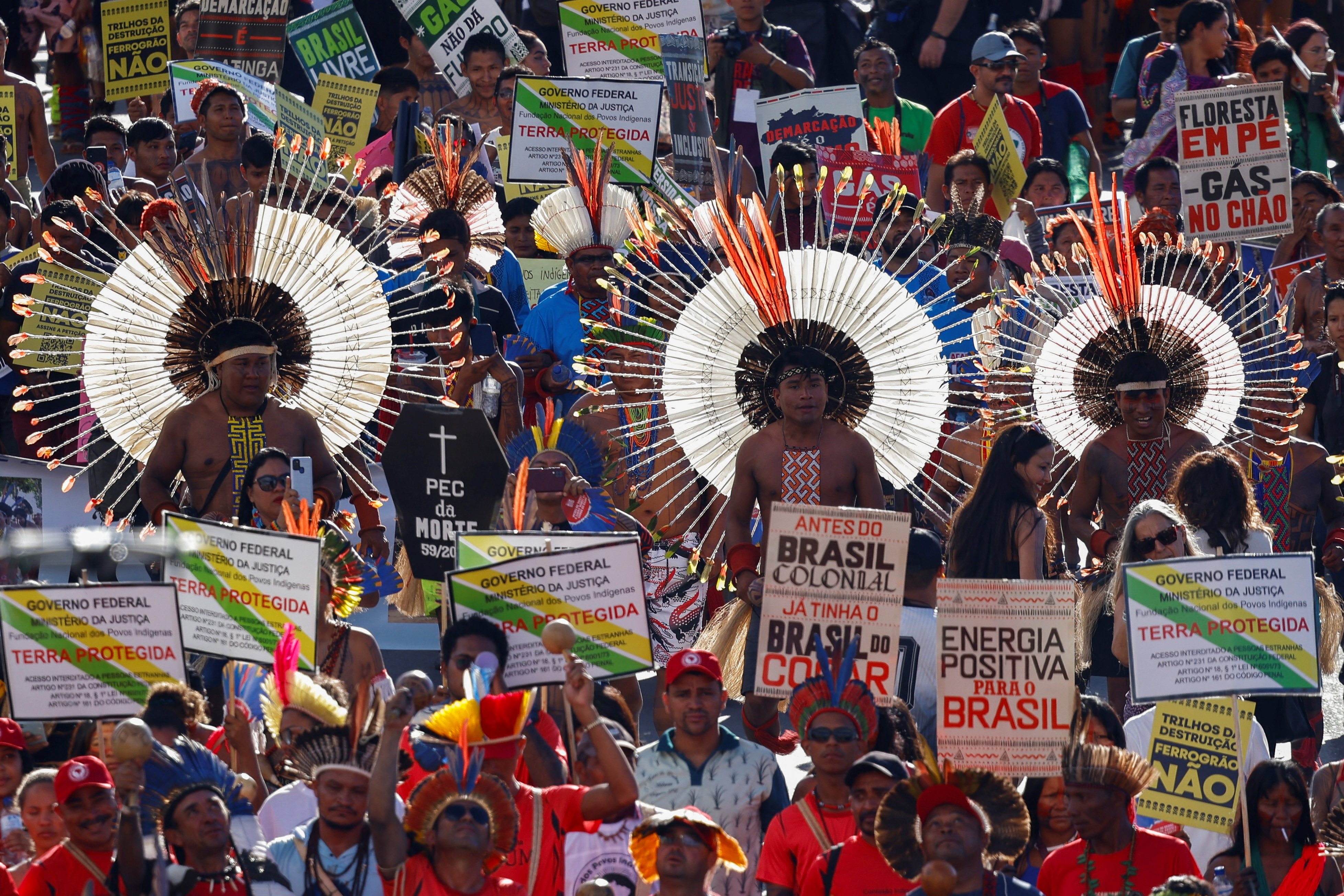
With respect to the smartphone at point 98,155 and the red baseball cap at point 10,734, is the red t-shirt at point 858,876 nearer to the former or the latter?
the red baseball cap at point 10,734

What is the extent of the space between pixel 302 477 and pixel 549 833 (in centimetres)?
230

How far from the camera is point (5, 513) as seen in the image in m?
8.66

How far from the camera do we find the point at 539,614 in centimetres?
630

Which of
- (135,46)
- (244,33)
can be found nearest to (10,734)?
(244,33)

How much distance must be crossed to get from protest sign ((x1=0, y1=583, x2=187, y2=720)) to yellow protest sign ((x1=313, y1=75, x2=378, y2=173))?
6641 millimetres

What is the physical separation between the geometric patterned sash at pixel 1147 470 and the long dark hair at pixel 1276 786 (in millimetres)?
1998

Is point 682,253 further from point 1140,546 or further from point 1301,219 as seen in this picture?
point 1301,219

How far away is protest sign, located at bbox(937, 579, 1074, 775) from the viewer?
20.3 ft

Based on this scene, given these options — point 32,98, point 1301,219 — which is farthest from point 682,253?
point 32,98

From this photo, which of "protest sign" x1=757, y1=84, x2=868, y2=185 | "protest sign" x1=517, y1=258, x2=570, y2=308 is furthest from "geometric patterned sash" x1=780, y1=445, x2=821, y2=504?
"protest sign" x1=757, y1=84, x2=868, y2=185

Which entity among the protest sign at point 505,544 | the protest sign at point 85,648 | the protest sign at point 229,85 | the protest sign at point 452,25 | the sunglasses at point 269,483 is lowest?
the protest sign at point 85,648

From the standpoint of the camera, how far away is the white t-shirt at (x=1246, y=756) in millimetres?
6660

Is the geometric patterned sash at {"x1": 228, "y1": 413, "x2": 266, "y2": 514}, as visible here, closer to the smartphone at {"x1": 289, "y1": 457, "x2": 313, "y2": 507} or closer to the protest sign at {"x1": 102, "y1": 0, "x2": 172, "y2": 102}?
the smartphone at {"x1": 289, "y1": 457, "x2": 313, "y2": 507}

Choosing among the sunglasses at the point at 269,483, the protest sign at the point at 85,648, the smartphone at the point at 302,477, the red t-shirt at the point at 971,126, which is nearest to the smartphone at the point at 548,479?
the smartphone at the point at 302,477
